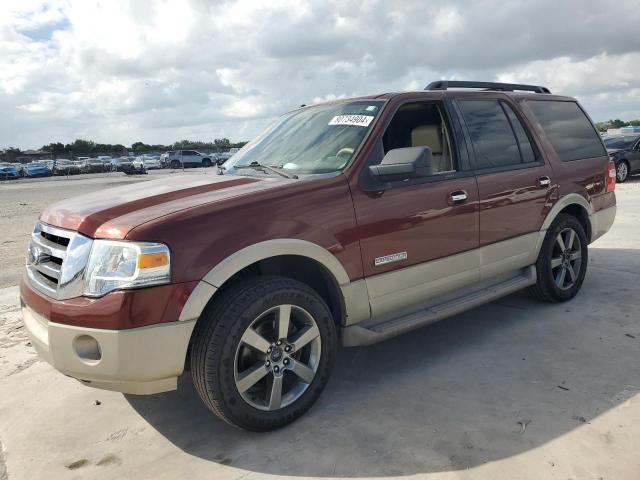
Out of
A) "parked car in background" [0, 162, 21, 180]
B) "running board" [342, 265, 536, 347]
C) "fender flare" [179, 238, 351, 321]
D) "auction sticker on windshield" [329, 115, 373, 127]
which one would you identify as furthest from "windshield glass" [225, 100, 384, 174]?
"parked car in background" [0, 162, 21, 180]

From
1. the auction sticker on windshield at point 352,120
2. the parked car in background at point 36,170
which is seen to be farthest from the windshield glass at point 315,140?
the parked car in background at point 36,170

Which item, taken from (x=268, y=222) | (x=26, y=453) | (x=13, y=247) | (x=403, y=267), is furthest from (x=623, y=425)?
(x=13, y=247)

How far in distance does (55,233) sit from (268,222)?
118 cm

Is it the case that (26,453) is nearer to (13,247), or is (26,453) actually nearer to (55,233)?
(55,233)

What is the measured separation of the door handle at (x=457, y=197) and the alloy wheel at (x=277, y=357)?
4.43 ft

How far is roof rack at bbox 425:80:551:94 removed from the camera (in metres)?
4.07

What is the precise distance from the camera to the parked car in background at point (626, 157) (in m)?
15.2

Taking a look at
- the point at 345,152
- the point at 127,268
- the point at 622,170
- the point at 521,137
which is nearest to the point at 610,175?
the point at 521,137

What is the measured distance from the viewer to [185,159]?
49.6 meters

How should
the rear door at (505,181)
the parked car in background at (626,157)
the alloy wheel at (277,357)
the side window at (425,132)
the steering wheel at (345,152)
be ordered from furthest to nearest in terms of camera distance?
1. the parked car in background at (626,157)
2. the rear door at (505,181)
3. the side window at (425,132)
4. the steering wheel at (345,152)
5. the alloy wheel at (277,357)

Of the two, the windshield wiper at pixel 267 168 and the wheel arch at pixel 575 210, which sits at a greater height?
the windshield wiper at pixel 267 168

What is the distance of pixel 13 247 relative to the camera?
8938 mm

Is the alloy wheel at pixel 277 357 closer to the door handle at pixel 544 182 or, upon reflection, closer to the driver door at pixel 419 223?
the driver door at pixel 419 223

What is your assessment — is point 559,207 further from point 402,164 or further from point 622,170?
point 622,170
